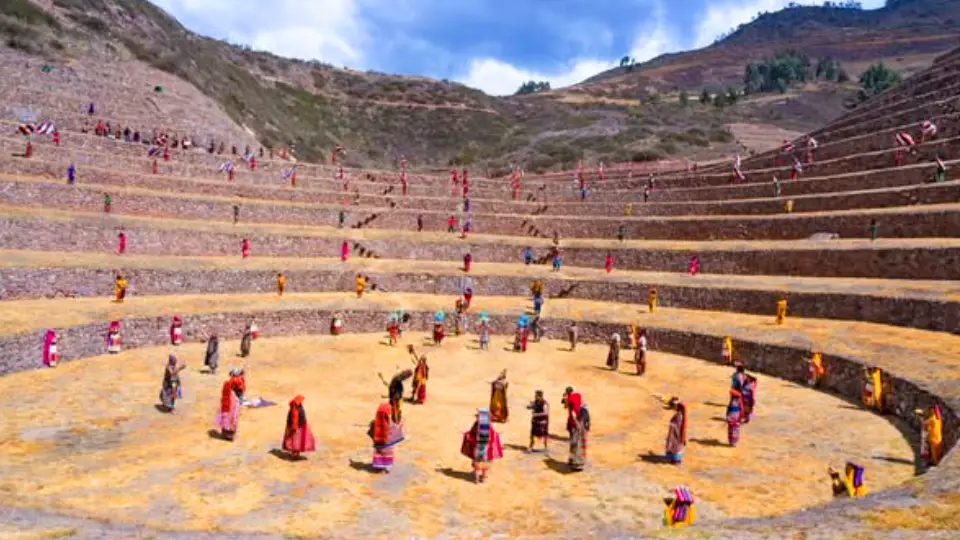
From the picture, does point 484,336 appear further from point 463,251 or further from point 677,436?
point 677,436

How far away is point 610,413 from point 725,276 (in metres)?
16.2

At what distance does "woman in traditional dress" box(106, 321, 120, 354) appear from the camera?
2144 centimetres

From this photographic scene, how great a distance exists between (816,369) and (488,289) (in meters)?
16.0

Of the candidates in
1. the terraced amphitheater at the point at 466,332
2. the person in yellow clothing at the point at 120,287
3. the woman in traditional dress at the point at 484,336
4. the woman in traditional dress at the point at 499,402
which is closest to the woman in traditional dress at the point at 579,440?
the terraced amphitheater at the point at 466,332

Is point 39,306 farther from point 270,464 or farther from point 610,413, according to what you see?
point 610,413

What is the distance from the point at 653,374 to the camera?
2312 cm

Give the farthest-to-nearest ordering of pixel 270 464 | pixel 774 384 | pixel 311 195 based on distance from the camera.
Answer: pixel 311 195 → pixel 774 384 → pixel 270 464

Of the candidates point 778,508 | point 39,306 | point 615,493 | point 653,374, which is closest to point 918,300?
point 653,374

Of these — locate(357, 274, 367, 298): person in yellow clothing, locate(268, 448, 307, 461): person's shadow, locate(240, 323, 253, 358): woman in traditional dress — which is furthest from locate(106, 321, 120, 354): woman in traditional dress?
locate(357, 274, 367, 298): person in yellow clothing

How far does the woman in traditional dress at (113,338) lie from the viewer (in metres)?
21.4

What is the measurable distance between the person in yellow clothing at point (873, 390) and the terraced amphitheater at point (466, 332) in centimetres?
25

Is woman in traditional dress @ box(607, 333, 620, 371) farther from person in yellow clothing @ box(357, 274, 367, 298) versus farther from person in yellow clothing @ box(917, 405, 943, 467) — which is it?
person in yellow clothing @ box(357, 274, 367, 298)

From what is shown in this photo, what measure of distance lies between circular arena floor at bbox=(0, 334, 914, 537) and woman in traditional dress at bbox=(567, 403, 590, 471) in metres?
0.29

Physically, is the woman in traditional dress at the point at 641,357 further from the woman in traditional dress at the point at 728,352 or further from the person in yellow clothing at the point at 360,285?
the person in yellow clothing at the point at 360,285
